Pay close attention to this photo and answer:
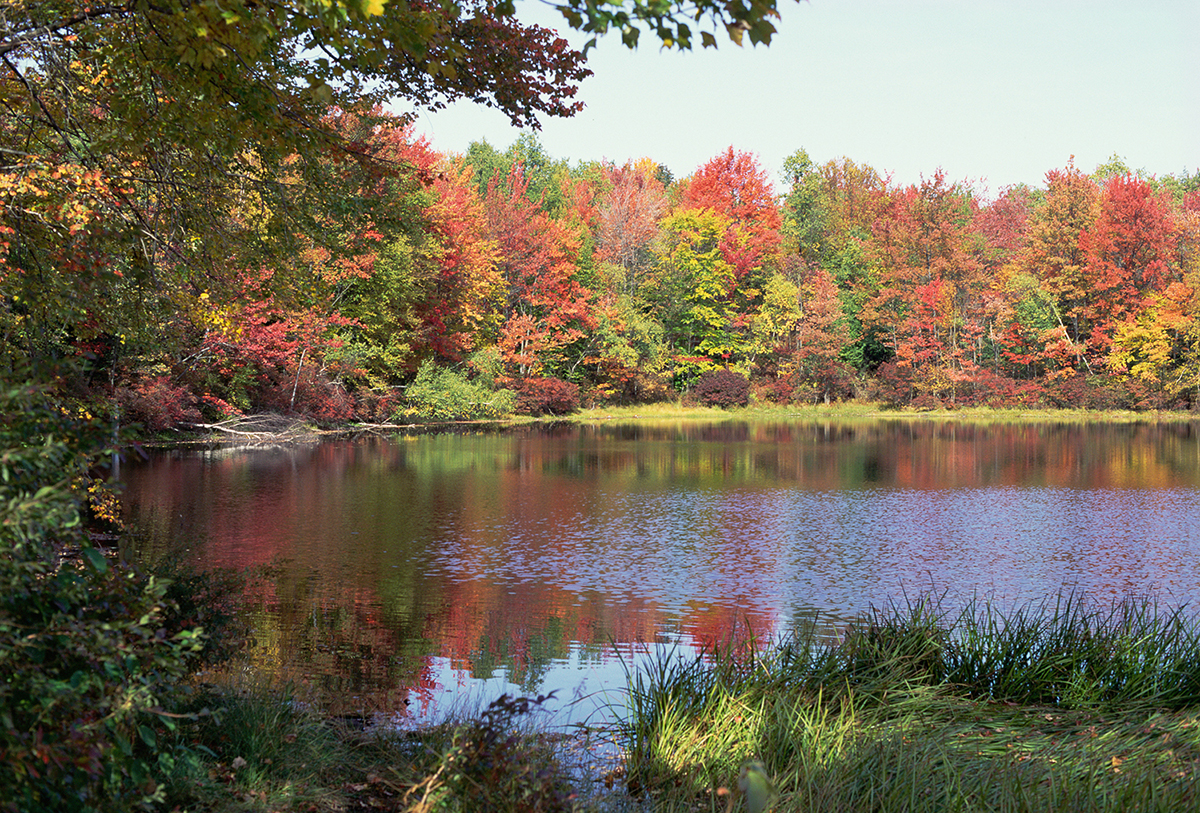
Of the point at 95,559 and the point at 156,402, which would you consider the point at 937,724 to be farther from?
the point at 156,402

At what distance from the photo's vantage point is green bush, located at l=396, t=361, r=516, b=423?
36.2m

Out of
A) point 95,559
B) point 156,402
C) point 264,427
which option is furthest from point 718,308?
point 95,559

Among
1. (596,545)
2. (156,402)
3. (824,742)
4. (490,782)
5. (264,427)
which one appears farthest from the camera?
(264,427)

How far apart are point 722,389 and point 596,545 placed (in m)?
34.7

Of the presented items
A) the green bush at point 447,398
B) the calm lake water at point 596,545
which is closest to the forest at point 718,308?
the green bush at point 447,398

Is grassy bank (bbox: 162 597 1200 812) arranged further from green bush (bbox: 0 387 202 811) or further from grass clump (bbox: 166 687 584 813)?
green bush (bbox: 0 387 202 811)

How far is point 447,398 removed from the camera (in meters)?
36.7

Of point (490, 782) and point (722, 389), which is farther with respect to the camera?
point (722, 389)

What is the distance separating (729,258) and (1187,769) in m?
47.6

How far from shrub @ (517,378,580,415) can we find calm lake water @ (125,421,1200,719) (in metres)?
15.0

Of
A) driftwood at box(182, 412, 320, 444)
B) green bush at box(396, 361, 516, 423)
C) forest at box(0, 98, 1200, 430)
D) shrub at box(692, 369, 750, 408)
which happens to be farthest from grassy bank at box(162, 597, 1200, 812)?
shrub at box(692, 369, 750, 408)

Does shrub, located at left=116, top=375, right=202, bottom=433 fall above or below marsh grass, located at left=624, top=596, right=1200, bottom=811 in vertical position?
above

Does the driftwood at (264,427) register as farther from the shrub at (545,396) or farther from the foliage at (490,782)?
the foliage at (490,782)

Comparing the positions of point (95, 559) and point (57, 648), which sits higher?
point (95, 559)
